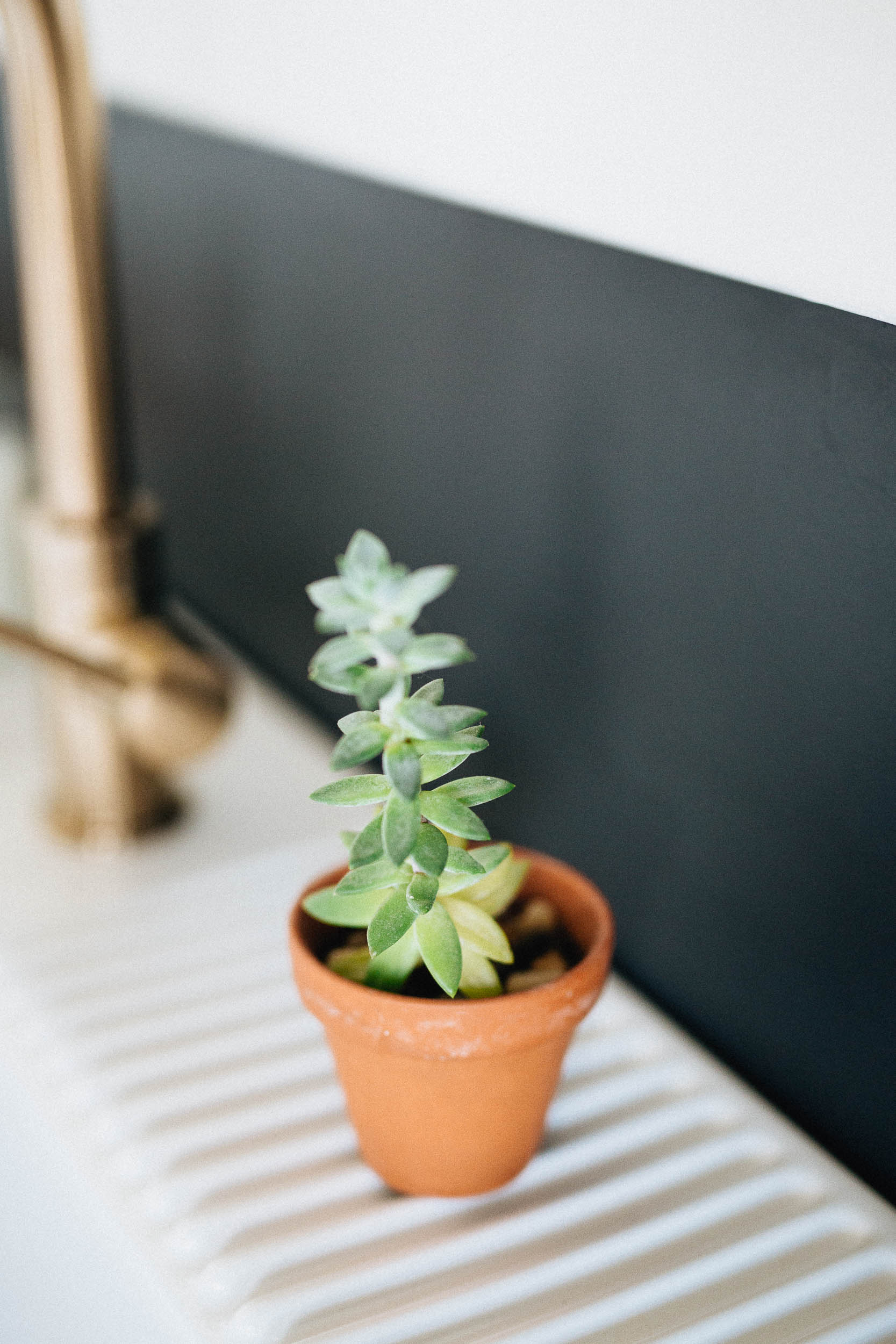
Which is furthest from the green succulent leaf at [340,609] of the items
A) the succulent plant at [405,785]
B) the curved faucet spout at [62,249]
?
the curved faucet spout at [62,249]

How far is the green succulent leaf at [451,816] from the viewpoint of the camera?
42 cm

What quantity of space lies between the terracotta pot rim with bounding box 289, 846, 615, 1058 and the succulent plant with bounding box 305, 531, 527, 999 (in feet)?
0.04

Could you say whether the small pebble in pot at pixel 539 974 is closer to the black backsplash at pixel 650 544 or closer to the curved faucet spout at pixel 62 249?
the black backsplash at pixel 650 544

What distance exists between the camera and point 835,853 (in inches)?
19.3

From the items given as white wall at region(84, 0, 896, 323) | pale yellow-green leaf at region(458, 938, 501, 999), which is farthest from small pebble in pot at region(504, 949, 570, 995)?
white wall at region(84, 0, 896, 323)

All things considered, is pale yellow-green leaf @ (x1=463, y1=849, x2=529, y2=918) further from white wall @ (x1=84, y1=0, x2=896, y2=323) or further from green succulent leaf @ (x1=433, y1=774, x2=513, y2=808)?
white wall @ (x1=84, y1=0, x2=896, y2=323)

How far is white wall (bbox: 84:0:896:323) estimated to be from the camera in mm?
437

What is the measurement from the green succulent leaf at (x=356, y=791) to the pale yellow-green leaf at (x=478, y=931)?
48 millimetres

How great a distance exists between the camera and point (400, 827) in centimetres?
41

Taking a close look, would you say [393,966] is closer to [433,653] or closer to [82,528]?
[433,653]

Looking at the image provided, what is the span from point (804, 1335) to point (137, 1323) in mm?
234

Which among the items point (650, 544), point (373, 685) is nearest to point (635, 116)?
point (650, 544)

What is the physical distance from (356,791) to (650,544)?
0.19 metres

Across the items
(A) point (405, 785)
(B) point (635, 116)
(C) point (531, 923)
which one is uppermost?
(B) point (635, 116)
